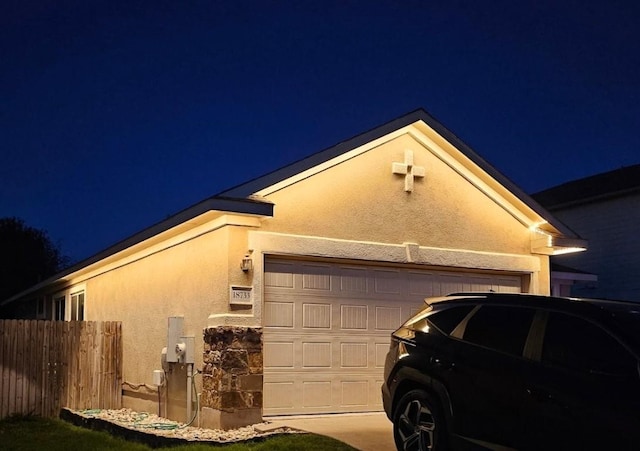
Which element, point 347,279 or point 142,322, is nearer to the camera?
point 347,279

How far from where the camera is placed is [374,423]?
443 inches

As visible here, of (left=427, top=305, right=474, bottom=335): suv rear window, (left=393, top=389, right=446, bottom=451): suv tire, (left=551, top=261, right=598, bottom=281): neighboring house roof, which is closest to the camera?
(left=393, top=389, right=446, bottom=451): suv tire

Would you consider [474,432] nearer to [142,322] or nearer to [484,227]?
[484,227]

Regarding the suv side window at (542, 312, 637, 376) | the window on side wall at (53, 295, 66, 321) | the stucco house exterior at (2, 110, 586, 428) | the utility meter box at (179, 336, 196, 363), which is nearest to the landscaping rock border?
the stucco house exterior at (2, 110, 586, 428)

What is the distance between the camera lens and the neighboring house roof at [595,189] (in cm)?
2161

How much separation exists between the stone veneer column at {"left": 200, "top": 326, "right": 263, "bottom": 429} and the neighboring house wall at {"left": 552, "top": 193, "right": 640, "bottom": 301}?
1311 cm

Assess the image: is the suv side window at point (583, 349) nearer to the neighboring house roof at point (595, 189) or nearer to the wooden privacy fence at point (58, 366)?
the wooden privacy fence at point (58, 366)

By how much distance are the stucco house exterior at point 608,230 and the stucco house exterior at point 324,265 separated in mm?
7542

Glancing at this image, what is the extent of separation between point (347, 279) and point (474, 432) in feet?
17.6

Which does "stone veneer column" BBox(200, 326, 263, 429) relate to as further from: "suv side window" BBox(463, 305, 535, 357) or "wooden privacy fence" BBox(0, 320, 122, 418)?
"wooden privacy fence" BBox(0, 320, 122, 418)

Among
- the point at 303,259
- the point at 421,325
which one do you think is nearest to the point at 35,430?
the point at 303,259

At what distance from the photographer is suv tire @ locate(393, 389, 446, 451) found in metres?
7.71

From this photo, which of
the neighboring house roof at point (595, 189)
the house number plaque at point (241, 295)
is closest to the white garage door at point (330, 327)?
the house number plaque at point (241, 295)

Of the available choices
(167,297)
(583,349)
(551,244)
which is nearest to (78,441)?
(167,297)
